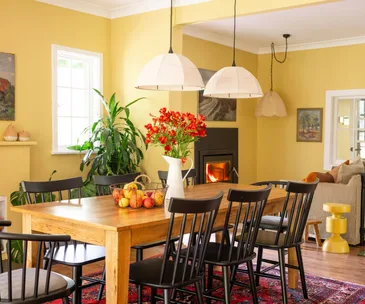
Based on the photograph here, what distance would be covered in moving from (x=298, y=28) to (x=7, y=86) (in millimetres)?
4015

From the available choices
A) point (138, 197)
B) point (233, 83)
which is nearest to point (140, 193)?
point (138, 197)

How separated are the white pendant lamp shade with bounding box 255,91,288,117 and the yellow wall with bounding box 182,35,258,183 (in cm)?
35

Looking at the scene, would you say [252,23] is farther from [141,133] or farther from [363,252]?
[363,252]

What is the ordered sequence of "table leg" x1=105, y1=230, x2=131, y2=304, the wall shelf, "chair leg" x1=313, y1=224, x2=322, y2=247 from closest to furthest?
"table leg" x1=105, y1=230, x2=131, y2=304
the wall shelf
"chair leg" x1=313, y1=224, x2=322, y2=247

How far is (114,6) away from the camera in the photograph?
6184 millimetres

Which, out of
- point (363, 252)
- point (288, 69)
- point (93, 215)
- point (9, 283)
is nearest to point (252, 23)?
point (288, 69)

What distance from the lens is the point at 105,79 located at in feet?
21.0

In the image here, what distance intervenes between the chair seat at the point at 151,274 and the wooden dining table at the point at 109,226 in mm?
120

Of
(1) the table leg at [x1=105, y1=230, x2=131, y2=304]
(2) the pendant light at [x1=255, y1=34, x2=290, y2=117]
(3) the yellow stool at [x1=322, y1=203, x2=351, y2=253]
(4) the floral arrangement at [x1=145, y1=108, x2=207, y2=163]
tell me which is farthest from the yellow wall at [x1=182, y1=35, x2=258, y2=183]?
(1) the table leg at [x1=105, y1=230, x2=131, y2=304]

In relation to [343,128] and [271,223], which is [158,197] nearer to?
[271,223]

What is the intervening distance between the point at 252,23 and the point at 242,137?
228 cm

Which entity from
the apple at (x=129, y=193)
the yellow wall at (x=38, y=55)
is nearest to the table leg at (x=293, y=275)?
the apple at (x=129, y=193)

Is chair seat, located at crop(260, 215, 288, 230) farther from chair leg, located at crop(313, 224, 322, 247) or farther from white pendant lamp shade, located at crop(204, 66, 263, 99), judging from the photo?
chair leg, located at crop(313, 224, 322, 247)

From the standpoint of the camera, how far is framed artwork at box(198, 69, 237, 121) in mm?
7543
